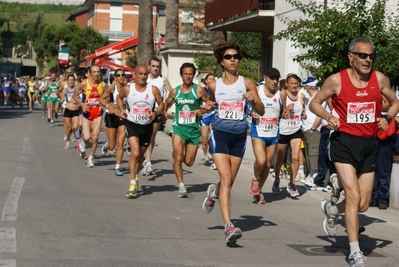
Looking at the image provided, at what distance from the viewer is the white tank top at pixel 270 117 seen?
1257 centimetres

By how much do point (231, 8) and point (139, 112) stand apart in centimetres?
1612

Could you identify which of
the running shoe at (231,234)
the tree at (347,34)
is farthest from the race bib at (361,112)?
the tree at (347,34)

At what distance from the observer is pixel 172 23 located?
3356 cm

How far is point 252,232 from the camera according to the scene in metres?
9.80

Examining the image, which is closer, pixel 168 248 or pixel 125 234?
pixel 168 248

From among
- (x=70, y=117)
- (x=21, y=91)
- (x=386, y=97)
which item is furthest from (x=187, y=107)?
(x=21, y=91)

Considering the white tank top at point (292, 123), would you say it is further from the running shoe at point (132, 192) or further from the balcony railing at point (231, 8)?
the balcony railing at point (231, 8)

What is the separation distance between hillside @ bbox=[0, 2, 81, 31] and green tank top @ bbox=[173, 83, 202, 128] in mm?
145544

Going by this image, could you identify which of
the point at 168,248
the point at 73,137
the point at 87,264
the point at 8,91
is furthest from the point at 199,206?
the point at 8,91

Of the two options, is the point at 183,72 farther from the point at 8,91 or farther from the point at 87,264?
the point at 8,91

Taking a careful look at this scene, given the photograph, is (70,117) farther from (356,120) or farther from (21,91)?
(21,91)

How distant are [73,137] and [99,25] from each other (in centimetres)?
8572

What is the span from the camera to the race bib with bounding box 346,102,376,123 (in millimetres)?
8203

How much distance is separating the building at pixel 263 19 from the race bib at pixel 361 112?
1352cm
